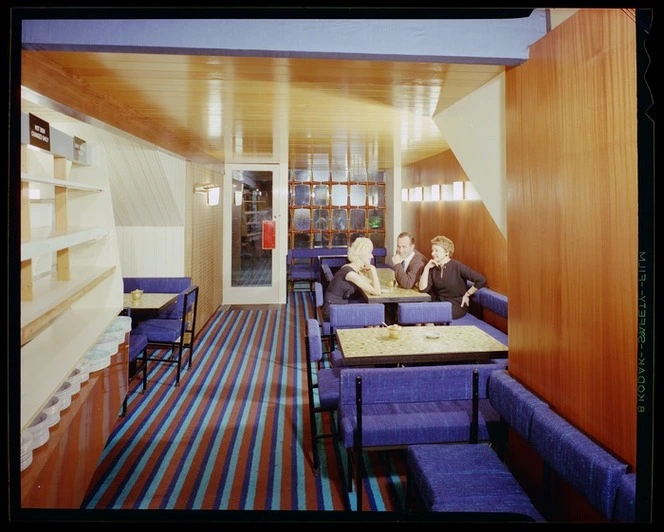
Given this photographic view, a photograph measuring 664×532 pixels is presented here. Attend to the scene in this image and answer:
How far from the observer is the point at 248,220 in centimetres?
870

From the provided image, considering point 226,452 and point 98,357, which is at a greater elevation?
point 98,357

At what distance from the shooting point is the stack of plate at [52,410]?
2.00m

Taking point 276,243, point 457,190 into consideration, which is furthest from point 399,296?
point 276,243

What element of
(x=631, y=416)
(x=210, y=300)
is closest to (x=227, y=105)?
(x=631, y=416)

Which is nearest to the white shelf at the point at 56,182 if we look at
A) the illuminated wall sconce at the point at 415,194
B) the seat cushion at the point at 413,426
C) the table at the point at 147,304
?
the table at the point at 147,304

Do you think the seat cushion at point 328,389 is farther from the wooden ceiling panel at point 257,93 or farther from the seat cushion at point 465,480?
the wooden ceiling panel at point 257,93

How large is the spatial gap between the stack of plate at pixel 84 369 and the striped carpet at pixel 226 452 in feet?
2.08

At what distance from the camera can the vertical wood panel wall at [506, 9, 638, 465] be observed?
160 centimetres

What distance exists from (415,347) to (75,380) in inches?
76.5

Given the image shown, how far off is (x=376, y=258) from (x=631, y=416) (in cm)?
Result: 744

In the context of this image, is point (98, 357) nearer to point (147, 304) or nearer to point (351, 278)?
point (147, 304)

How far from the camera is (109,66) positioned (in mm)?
2346

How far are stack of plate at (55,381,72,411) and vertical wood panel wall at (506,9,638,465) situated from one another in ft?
7.17

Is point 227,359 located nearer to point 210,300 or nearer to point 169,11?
point 210,300
